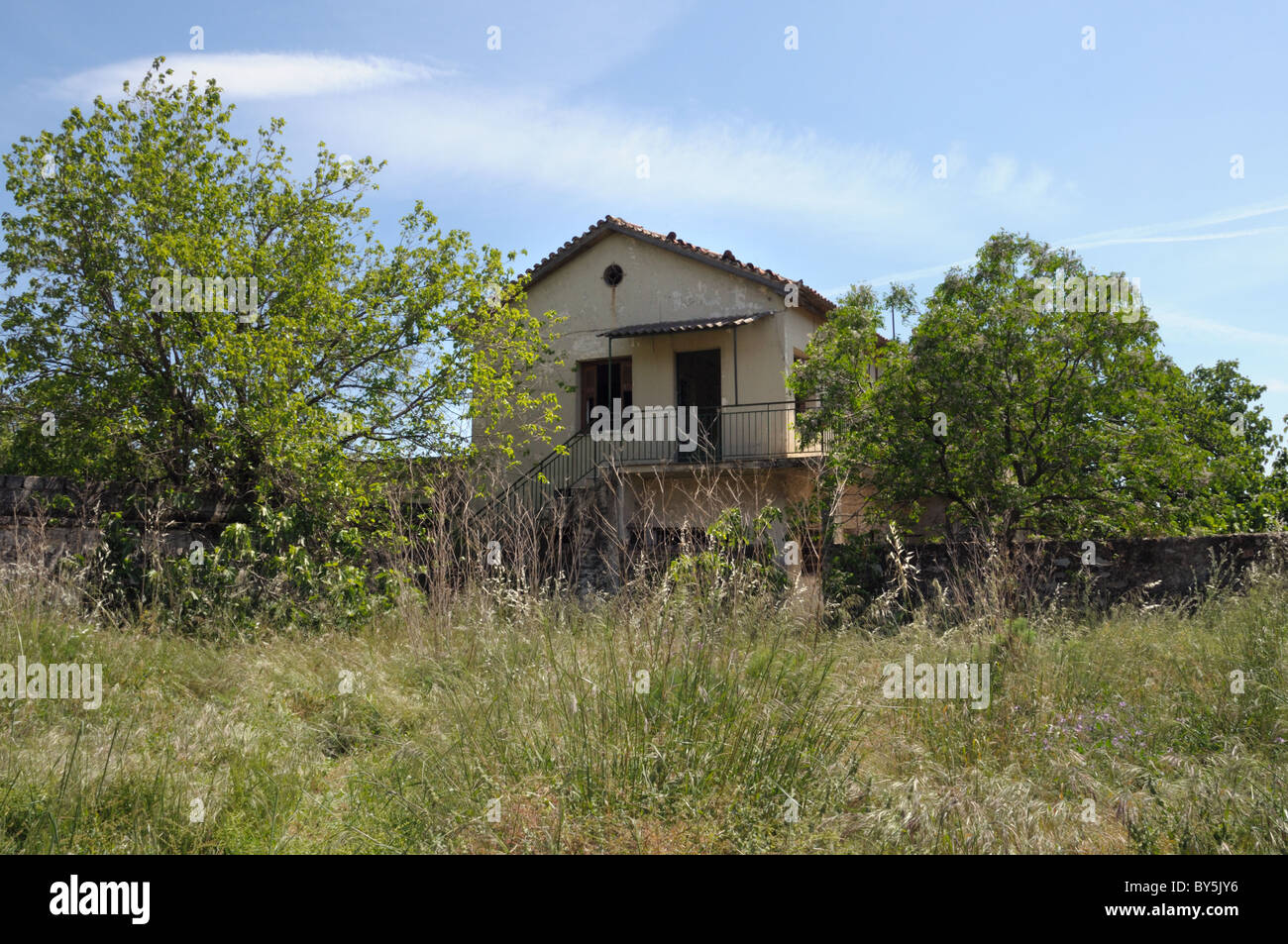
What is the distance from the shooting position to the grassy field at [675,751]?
3242 mm

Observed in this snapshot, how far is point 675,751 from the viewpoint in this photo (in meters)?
3.34

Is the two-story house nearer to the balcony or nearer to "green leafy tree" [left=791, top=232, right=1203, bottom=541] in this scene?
the balcony

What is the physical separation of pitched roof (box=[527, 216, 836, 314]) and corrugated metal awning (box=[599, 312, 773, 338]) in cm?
70

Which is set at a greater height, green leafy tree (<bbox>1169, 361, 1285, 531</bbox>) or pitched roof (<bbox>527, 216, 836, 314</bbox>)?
pitched roof (<bbox>527, 216, 836, 314</bbox>)

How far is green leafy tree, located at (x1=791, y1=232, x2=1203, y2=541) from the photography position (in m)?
9.74

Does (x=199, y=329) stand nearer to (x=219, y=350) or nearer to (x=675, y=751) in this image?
(x=219, y=350)

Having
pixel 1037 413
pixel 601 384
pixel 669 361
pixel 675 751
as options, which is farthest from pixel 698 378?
pixel 675 751

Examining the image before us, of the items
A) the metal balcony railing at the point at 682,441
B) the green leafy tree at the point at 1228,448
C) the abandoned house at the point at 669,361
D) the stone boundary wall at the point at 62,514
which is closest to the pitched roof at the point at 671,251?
the abandoned house at the point at 669,361

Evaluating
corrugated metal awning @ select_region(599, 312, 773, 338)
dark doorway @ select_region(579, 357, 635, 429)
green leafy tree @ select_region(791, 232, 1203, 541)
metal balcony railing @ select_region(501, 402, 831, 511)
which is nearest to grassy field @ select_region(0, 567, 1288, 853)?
green leafy tree @ select_region(791, 232, 1203, 541)

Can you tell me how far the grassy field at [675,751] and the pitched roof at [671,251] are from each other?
32.0 ft

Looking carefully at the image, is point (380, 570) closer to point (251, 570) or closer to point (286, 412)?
point (251, 570)

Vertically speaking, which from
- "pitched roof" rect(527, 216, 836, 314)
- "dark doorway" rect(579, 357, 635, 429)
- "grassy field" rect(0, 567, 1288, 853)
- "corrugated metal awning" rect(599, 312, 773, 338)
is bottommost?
"grassy field" rect(0, 567, 1288, 853)

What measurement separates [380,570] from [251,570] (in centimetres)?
127
